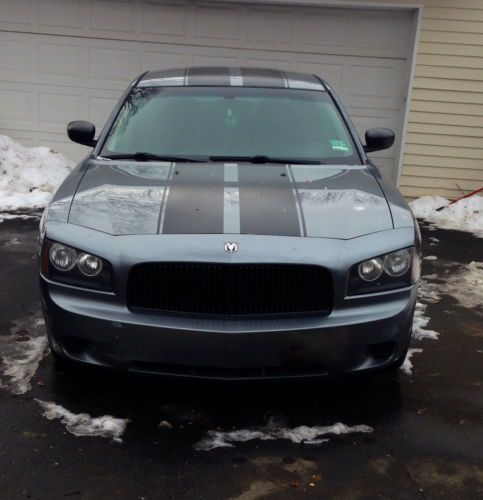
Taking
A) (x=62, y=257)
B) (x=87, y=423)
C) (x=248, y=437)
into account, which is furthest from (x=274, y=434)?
(x=62, y=257)

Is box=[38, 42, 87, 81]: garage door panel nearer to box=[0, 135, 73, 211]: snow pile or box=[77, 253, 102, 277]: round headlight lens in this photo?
box=[0, 135, 73, 211]: snow pile

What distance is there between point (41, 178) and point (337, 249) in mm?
6500

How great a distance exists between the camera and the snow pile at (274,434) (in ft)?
10.2

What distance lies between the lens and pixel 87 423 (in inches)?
127

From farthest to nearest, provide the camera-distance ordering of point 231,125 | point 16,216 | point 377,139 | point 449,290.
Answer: point 16,216 → point 449,290 → point 377,139 → point 231,125

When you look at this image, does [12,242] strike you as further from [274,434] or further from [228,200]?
[274,434]

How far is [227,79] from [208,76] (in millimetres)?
163

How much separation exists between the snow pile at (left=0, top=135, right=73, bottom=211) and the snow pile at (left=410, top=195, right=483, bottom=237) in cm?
485

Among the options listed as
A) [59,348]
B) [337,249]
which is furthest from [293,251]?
[59,348]

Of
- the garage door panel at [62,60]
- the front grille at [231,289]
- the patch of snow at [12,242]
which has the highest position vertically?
the garage door panel at [62,60]

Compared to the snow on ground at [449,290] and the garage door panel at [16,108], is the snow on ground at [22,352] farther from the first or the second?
the garage door panel at [16,108]

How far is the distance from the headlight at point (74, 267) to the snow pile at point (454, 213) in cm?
597

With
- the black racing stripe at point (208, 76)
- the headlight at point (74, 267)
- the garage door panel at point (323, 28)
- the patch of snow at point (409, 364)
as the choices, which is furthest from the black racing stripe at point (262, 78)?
the garage door panel at point (323, 28)

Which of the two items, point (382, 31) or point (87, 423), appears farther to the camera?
point (382, 31)
